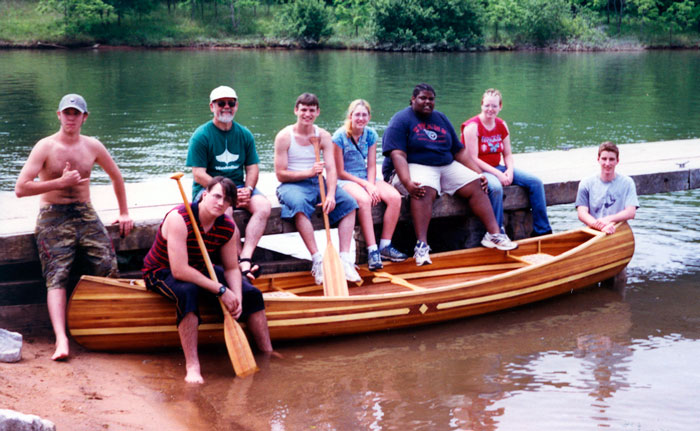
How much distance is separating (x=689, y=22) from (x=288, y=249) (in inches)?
1948

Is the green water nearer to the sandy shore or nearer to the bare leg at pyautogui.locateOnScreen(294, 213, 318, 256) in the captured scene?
the bare leg at pyautogui.locateOnScreen(294, 213, 318, 256)

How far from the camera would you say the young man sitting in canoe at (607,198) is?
707 cm

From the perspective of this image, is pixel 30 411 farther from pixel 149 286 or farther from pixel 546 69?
pixel 546 69

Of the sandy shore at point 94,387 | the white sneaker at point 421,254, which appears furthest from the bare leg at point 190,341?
the white sneaker at point 421,254

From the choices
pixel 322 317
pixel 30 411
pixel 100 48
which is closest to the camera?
pixel 30 411

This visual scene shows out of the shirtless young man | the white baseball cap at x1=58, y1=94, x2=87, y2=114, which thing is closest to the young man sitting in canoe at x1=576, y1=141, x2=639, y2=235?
the shirtless young man

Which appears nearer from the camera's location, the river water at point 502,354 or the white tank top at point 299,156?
the river water at point 502,354

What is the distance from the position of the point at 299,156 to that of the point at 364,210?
0.69m

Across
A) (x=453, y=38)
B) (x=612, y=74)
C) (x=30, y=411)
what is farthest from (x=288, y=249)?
(x=453, y=38)

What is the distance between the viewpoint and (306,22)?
156 feet

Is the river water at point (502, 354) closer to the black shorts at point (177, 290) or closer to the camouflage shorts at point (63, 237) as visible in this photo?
the black shorts at point (177, 290)

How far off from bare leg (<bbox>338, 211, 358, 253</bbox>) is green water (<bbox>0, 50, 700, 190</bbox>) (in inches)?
240

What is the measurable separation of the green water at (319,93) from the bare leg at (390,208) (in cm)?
601

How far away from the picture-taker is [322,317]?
583cm
